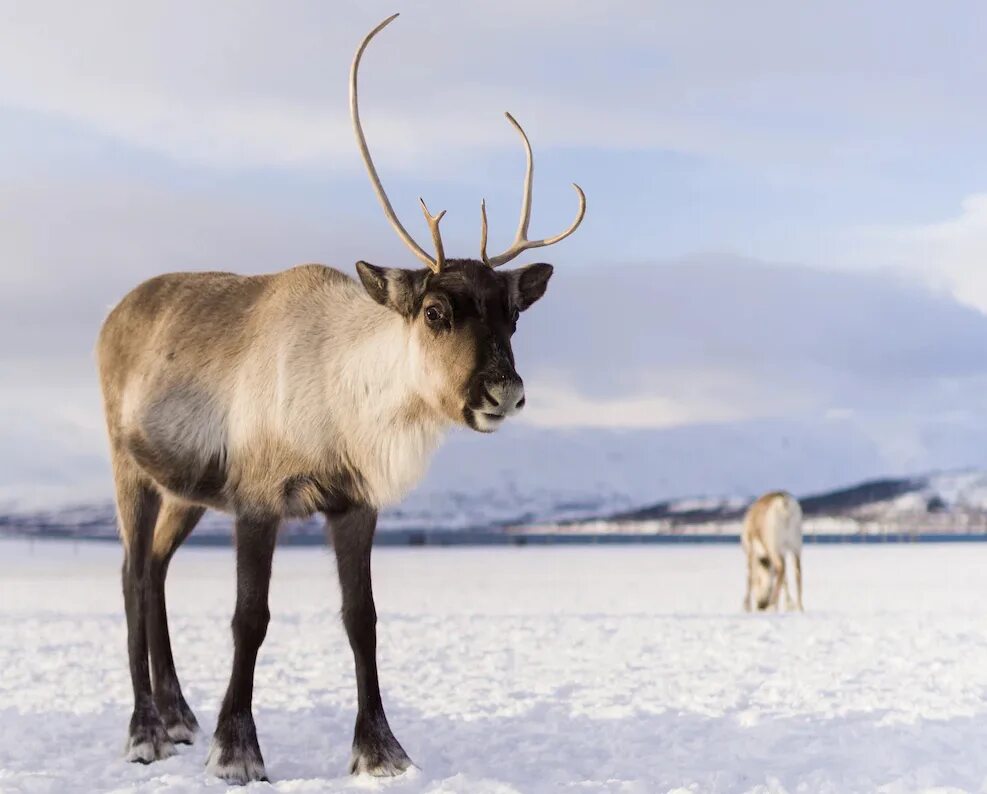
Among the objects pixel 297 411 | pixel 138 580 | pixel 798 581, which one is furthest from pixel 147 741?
pixel 798 581

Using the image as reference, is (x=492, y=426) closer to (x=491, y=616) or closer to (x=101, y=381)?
(x=101, y=381)

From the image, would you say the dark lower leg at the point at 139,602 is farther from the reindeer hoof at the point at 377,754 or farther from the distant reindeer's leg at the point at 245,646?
the reindeer hoof at the point at 377,754

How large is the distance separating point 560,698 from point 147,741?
112 inches

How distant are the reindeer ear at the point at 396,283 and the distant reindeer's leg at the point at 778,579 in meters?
13.5

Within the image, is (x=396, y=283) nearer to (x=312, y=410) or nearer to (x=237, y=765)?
(x=312, y=410)

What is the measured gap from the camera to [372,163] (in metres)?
6.51

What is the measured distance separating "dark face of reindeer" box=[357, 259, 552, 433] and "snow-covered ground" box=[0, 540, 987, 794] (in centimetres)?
178

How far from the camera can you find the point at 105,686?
9328 mm

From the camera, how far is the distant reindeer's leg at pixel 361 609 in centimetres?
659

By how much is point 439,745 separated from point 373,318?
8.21 ft

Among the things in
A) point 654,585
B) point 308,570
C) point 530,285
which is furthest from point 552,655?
point 308,570

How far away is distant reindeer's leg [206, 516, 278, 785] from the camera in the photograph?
251 inches

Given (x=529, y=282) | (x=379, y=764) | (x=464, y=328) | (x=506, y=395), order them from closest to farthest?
(x=506, y=395), (x=464, y=328), (x=529, y=282), (x=379, y=764)

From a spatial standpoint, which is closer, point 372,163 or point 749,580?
point 372,163
